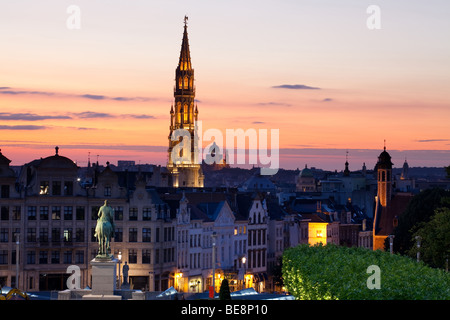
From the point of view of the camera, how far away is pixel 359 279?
69312 millimetres

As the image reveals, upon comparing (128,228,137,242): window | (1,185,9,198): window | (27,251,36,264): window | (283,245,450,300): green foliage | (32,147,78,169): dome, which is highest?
(32,147,78,169): dome

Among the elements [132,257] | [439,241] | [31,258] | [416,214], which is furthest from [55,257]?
[416,214]

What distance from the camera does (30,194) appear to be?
13450 cm

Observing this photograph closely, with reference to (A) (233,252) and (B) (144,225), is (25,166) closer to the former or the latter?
(B) (144,225)

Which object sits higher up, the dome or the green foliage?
the dome

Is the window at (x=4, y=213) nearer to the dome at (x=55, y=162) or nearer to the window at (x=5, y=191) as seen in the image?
the window at (x=5, y=191)

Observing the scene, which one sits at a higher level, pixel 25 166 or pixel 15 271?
pixel 25 166

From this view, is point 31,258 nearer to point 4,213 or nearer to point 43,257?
point 43,257

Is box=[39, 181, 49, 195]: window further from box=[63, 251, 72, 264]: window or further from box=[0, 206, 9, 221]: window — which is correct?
box=[63, 251, 72, 264]: window

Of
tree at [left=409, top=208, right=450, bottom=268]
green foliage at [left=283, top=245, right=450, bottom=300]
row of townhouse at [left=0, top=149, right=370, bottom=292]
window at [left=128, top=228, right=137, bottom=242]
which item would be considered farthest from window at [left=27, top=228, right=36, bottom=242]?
green foliage at [left=283, top=245, right=450, bottom=300]

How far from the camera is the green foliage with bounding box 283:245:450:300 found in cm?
Answer: 6150

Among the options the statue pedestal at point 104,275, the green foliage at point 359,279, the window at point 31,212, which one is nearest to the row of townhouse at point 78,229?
the window at point 31,212

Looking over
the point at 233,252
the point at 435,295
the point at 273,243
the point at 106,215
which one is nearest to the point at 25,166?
the point at 233,252

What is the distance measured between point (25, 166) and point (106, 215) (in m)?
47.7
